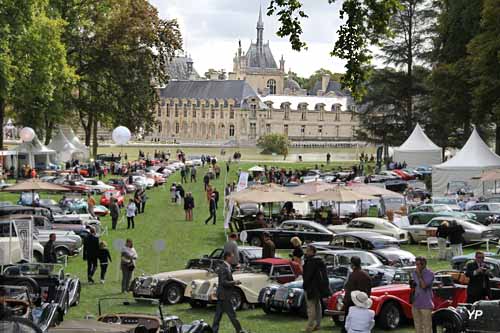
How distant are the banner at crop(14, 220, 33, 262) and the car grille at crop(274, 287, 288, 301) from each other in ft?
24.3

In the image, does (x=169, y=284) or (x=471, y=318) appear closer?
(x=471, y=318)

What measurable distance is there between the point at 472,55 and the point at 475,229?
25.4 m

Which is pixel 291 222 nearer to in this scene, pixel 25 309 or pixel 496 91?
pixel 25 309

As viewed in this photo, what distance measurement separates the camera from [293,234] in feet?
96.4

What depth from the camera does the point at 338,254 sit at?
1989cm

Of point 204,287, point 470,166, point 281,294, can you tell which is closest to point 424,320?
point 281,294

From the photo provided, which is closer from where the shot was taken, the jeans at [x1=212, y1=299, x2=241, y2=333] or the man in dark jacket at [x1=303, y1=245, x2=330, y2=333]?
the jeans at [x1=212, y1=299, x2=241, y2=333]

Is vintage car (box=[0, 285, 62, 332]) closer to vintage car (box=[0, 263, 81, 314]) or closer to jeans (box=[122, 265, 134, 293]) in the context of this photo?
vintage car (box=[0, 263, 81, 314])

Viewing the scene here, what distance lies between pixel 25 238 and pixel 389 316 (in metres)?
10.2

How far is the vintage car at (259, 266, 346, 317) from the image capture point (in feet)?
59.1

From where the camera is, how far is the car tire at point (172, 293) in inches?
773

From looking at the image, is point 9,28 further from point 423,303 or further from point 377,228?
point 423,303

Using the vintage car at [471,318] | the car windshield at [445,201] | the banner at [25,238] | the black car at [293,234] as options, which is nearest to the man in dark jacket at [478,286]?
the vintage car at [471,318]

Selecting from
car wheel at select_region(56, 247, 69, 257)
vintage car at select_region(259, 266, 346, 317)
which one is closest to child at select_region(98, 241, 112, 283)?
car wheel at select_region(56, 247, 69, 257)
